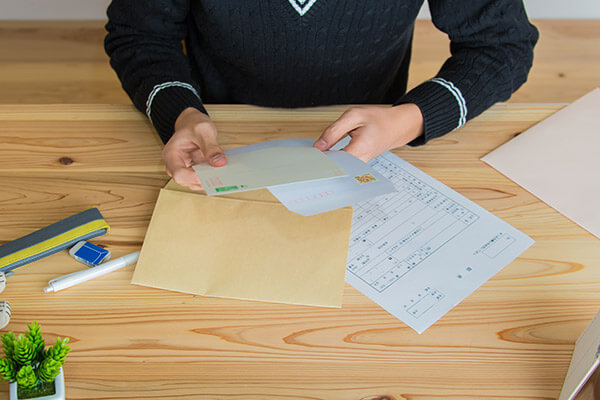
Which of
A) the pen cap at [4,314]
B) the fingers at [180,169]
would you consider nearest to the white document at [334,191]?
the fingers at [180,169]

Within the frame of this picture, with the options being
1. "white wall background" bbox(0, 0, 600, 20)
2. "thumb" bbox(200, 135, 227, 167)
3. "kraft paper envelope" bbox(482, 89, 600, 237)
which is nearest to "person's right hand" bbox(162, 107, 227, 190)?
"thumb" bbox(200, 135, 227, 167)

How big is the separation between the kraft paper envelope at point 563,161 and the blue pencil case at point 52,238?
0.60 m

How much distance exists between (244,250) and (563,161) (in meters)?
0.53

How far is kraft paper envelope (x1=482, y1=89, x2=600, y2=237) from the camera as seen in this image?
782mm

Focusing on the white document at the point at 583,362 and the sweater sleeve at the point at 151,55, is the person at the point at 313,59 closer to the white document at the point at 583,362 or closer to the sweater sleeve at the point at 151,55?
the sweater sleeve at the point at 151,55

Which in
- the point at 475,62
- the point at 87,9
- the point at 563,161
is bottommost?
the point at 87,9

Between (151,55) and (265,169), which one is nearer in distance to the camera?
(265,169)

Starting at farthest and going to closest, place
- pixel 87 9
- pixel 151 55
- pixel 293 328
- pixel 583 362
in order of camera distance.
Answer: pixel 87 9 → pixel 151 55 → pixel 293 328 → pixel 583 362

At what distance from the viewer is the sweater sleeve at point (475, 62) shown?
2.89ft

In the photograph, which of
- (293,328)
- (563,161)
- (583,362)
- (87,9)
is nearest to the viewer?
(583,362)

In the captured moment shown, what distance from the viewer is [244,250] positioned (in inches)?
27.5

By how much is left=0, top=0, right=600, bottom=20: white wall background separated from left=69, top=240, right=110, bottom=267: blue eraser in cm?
177

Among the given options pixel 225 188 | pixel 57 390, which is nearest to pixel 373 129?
pixel 225 188

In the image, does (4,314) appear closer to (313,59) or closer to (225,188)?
(225,188)
